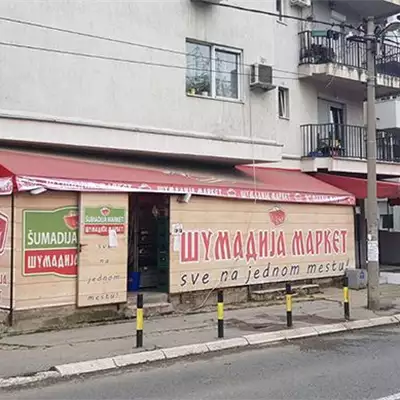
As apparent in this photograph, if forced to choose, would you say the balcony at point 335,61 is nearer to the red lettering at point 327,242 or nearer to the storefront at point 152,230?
the storefront at point 152,230

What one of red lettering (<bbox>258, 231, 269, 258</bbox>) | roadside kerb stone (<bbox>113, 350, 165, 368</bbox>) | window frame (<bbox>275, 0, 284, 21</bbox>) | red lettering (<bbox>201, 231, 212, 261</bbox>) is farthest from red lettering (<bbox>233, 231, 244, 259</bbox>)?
window frame (<bbox>275, 0, 284, 21</bbox>)

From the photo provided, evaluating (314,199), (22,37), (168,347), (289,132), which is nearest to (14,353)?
(168,347)

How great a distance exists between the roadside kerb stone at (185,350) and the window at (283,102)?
11043 mm

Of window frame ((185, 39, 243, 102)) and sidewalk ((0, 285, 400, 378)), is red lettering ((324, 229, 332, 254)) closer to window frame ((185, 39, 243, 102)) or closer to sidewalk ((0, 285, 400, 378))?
sidewalk ((0, 285, 400, 378))

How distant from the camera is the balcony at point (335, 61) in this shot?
18609 millimetres

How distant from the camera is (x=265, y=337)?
397 inches

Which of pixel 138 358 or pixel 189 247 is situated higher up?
pixel 189 247

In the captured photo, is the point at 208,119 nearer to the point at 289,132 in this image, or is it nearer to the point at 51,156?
the point at 51,156

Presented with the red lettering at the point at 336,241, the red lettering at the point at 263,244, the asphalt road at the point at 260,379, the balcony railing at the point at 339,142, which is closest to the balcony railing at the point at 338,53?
the balcony railing at the point at 339,142

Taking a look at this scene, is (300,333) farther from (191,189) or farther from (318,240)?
(318,240)

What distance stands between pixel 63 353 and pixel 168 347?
160cm

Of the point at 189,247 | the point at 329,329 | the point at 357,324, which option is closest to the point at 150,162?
the point at 189,247

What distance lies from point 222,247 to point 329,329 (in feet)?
11.3

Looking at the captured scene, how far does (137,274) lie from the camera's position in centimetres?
1333
